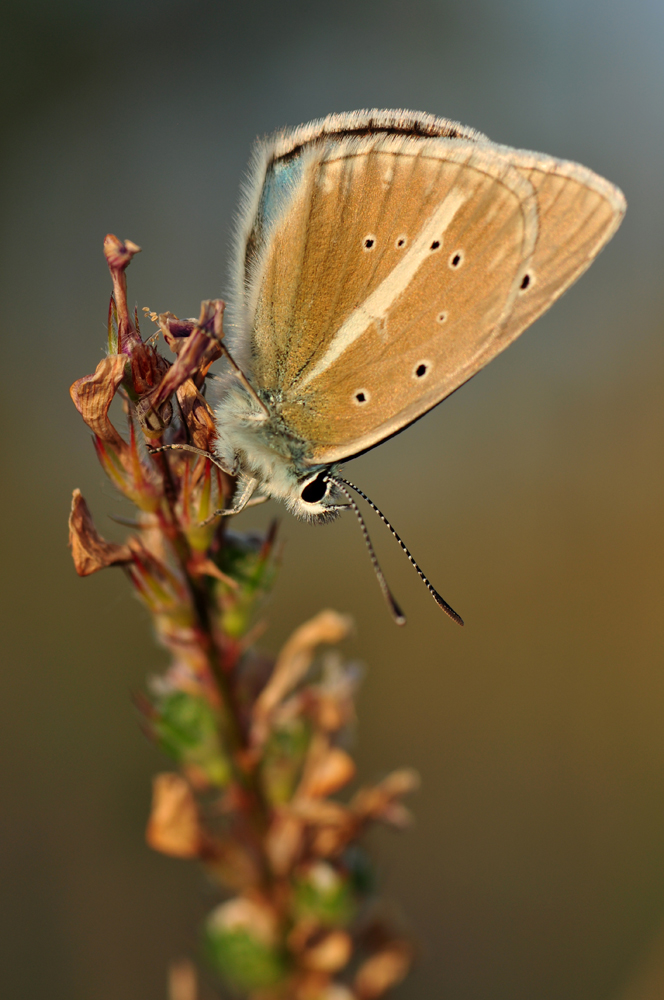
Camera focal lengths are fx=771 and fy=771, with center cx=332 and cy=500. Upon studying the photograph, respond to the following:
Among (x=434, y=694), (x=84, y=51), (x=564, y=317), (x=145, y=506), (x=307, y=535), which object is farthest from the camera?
(x=84, y=51)

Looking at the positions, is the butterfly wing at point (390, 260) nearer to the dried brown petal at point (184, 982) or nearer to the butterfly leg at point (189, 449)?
the butterfly leg at point (189, 449)

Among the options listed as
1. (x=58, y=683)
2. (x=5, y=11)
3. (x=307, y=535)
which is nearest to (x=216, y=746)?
(x=58, y=683)

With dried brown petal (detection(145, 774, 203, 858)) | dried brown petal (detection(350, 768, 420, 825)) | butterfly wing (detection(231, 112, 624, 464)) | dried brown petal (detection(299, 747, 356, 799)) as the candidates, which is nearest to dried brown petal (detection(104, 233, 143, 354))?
butterfly wing (detection(231, 112, 624, 464))

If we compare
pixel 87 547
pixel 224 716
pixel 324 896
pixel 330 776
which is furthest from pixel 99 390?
→ pixel 324 896

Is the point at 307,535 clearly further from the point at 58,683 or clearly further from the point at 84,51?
the point at 84,51

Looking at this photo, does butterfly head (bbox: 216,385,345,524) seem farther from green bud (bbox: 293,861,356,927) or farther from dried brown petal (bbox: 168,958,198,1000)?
dried brown petal (bbox: 168,958,198,1000)
